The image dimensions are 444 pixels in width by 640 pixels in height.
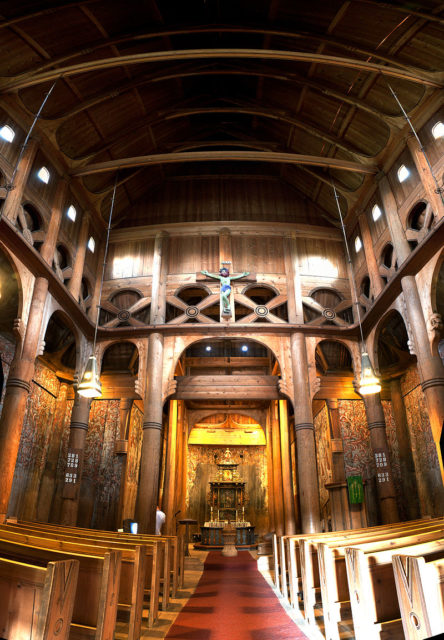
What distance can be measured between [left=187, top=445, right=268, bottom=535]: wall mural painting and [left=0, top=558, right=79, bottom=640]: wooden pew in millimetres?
19834

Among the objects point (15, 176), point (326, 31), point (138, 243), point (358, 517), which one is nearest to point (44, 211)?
point (15, 176)

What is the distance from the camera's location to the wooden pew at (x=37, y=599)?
2469 mm

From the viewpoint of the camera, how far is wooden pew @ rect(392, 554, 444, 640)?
7.89 ft

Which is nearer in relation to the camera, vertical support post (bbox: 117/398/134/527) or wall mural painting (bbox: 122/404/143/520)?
vertical support post (bbox: 117/398/134/527)

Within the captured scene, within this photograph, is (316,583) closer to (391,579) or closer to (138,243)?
(391,579)

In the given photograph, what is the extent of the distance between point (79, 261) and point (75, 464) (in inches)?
250

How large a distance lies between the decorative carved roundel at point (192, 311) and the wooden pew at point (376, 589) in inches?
420

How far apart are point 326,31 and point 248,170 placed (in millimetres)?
7071

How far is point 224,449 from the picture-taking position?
74.9 feet

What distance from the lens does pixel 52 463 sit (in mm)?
14820

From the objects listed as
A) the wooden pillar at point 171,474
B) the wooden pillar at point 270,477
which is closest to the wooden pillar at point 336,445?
the wooden pillar at point 270,477

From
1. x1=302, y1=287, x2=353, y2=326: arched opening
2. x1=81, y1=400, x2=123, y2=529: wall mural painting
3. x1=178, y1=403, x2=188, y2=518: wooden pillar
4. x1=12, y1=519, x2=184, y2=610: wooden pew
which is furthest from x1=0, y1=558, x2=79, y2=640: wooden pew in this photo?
x1=178, y1=403, x2=188, y2=518: wooden pillar

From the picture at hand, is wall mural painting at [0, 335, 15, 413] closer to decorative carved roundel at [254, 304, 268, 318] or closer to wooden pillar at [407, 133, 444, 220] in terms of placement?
decorative carved roundel at [254, 304, 268, 318]

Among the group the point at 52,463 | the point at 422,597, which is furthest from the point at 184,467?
the point at 422,597
